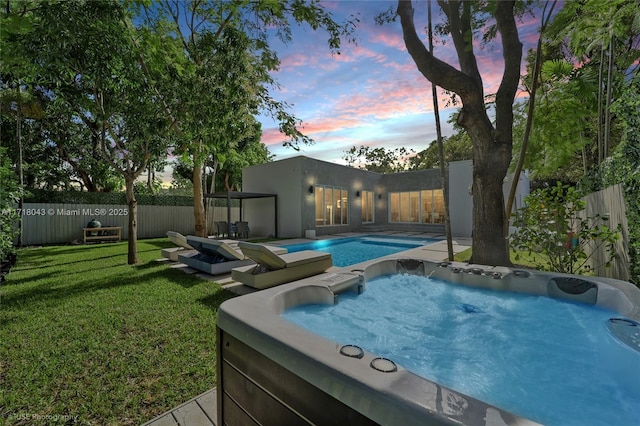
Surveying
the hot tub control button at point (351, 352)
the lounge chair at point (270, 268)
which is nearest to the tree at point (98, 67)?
the lounge chair at point (270, 268)

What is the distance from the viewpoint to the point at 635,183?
3211 millimetres

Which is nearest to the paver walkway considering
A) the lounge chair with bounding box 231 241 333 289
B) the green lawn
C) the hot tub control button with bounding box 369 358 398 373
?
the green lawn

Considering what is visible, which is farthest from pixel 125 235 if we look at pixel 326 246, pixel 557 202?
pixel 557 202

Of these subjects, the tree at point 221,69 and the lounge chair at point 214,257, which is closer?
the tree at point 221,69

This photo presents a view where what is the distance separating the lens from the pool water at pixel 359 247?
30.6 ft

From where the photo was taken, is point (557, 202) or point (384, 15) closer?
point (557, 202)

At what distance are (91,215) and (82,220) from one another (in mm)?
381

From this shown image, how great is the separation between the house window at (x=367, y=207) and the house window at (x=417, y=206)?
133 cm

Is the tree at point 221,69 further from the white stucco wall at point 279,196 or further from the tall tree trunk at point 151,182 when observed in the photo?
the tall tree trunk at point 151,182

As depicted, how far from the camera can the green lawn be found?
7.01 ft

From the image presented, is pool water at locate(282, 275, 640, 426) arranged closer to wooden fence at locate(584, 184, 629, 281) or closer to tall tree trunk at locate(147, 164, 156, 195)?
wooden fence at locate(584, 184, 629, 281)

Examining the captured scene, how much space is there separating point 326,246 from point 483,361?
343 inches

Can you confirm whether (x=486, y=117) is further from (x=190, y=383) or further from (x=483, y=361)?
(x=190, y=383)

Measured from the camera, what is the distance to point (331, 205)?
47.7 ft
